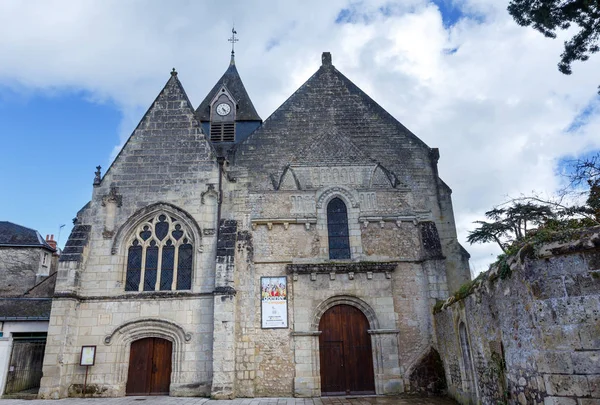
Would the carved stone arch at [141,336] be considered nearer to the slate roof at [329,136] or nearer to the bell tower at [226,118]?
the slate roof at [329,136]

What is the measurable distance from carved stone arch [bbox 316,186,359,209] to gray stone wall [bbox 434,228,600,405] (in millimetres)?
6733

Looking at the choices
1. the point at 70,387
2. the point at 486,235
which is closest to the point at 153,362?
the point at 70,387

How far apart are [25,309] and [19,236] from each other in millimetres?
9341

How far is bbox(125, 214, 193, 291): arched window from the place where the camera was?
535 inches

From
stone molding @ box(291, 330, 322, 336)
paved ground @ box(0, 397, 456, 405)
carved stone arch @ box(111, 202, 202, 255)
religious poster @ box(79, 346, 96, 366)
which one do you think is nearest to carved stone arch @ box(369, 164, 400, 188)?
stone molding @ box(291, 330, 322, 336)

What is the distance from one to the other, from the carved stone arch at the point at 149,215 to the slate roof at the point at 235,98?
6.97m

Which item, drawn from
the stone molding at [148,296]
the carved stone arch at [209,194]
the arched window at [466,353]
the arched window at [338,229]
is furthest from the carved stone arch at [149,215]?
the arched window at [466,353]

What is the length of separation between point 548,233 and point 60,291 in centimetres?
1329

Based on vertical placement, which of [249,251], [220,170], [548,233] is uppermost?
[220,170]

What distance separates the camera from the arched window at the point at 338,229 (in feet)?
46.5

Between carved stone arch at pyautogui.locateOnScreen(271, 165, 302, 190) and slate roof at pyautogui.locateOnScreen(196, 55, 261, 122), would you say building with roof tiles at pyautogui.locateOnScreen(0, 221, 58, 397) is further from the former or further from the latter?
slate roof at pyautogui.locateOnScreen(196, 55, 261, 122)

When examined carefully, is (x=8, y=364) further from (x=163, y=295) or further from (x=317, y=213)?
(x=317, y=213)

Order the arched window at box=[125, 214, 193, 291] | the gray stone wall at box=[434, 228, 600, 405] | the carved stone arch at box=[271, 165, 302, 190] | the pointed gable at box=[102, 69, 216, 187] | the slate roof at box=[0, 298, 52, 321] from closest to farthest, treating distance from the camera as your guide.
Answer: the gray stone wall at box=[434, 228, 600, 405]
the arched window at box=[125, 214, 193, 291]
the slate roof at box=[0, 298, 52, 321]
the pointed gable at box=[102, 69, 216, 187]
the carved stone arch at box=[271, 165, 302, 190]

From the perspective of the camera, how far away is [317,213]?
565 inches
